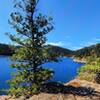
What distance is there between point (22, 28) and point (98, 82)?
10.9 meters

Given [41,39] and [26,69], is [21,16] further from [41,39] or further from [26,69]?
[26,69]

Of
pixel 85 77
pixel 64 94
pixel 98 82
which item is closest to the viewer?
pixel 64 94

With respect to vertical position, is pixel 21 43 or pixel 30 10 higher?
pixel 30 10

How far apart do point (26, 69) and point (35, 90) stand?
2.17 meters

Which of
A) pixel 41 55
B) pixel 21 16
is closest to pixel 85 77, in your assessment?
pixel 41 55

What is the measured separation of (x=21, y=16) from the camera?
22219mm

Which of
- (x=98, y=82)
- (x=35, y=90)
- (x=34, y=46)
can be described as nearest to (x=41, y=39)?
(x=34, y=46)

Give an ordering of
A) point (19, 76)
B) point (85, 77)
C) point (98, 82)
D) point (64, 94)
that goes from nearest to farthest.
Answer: point (64, 94) → point (19, 76) → point (98, 82) → point (85, 77)

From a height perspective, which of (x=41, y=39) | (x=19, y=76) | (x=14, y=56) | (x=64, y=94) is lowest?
(x=64, y=94)

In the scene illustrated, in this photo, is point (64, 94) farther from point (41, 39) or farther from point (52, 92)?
point (41, 39)

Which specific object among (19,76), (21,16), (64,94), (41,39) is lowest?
(64,94)

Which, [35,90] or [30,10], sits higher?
[30,10]

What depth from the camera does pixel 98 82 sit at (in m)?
27.6

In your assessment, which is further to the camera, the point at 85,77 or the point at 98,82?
the point at 85,77
